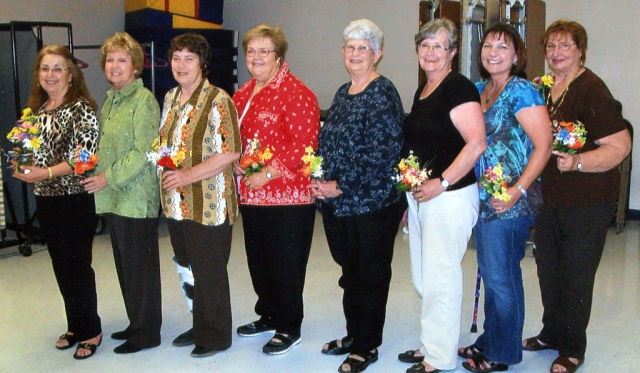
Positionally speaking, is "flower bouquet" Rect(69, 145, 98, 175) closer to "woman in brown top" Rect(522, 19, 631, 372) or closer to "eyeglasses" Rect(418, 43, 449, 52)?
"eyeglasses" Rect(418, 43, 449, 52)

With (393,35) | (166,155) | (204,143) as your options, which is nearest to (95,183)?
(166,155)

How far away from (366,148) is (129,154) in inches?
44.8

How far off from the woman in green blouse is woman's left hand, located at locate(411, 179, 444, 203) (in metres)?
1.31

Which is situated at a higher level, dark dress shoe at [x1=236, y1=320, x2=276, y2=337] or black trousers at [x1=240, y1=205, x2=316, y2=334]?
black trousers at [x1=240, y1=205, x2=316, y2=334]

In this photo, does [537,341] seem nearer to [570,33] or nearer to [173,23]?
[570,33]

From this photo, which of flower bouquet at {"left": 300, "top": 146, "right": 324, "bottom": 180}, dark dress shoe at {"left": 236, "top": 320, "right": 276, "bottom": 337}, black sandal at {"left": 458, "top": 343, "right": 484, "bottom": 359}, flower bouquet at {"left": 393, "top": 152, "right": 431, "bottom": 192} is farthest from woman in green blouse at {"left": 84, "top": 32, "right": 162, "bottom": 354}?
black sandal at {"left": 458, "top": 343, "right": 484, "bottom": 359}

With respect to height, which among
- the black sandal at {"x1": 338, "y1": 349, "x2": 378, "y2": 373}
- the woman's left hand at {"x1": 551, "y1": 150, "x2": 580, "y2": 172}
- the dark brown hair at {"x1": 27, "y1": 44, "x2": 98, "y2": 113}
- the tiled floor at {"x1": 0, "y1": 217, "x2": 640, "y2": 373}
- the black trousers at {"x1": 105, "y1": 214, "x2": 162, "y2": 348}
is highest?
the dark brown hair at {"x1": 27, "y1": 44, "x2": 98, "y2": 113}

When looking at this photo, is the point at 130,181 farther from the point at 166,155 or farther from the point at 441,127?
the point at 441,127

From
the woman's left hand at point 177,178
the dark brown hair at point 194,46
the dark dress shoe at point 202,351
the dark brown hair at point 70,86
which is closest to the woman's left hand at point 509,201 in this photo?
the woman's left hand at point 177,178

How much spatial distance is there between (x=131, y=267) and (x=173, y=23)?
18.0ft

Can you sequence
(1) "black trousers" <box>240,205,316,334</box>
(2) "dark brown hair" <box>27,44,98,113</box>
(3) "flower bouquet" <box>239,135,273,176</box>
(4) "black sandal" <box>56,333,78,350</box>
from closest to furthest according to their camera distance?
(3) "flower bouquet" <box>239,135,273,176</box>, (1) "black trousers" <box>240,205,316,334</box>, (2) "dark brown hair" <box>27,44,98,113</box>, (4) "black sandal" <box>56,333,78,350</box>

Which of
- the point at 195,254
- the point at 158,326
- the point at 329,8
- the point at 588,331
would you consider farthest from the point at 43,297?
the point at 329,8

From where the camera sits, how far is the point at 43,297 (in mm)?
4434

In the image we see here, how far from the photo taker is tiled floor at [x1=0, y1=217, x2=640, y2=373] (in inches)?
132
